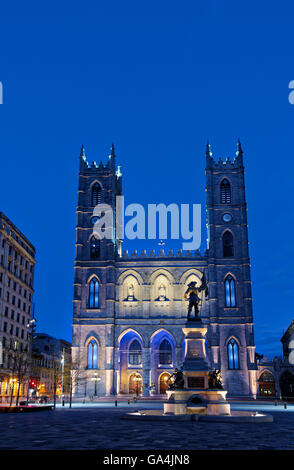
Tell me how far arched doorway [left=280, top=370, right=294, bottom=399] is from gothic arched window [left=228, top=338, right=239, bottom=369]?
6035 millimetres

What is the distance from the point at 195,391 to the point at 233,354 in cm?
4043

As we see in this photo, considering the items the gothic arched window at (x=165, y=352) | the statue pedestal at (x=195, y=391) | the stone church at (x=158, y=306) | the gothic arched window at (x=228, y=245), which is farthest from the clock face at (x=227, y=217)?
the statue pedestal at (x=195, y=391)

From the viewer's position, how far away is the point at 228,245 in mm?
70250

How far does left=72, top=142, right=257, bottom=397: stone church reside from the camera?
65188mm

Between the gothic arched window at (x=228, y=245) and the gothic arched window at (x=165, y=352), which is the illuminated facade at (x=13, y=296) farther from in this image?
the gothic arched window at (x=228, y=245)

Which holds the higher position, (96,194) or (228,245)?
(96,194)

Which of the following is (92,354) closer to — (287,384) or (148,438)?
(287,384)

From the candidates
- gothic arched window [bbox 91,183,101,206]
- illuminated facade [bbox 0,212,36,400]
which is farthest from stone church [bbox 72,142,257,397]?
illuminated facade [bbox 0,212,36,400]

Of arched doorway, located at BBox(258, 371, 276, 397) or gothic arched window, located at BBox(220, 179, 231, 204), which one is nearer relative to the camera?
arched doorway, located at BBox(258, 371, 276, 397)

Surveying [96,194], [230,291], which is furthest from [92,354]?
[96,194]

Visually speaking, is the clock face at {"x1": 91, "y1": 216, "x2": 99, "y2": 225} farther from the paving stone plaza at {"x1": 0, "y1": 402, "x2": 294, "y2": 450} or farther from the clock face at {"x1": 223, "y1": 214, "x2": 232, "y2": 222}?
the paving stone plaza at {"x1": 0, "y1": 402, "x2": 294, "y2": 450}

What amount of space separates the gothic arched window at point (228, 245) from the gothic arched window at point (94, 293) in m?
18.5
